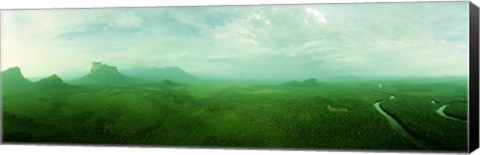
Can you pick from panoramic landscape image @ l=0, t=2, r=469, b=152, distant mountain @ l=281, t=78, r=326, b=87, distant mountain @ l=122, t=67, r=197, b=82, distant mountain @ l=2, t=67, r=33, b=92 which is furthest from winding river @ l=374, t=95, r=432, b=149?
distant mountain @ l=2, t=67, r=33, b=92

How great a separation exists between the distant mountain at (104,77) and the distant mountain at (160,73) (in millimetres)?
92

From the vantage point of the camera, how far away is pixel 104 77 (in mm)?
9875

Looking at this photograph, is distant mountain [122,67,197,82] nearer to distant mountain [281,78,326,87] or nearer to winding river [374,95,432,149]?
distant mountain [281,78,326,87]

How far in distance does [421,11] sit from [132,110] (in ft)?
12.8

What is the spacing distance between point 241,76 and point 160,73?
1.07 m

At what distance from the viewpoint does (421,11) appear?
9062mm

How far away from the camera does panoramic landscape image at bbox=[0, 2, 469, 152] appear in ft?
29.8

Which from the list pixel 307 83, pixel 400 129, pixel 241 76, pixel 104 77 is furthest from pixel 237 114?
pixel 400 129

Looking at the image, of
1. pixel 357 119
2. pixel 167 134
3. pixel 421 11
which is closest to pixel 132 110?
pixel 167 134

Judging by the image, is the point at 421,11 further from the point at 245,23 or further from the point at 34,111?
the point at 34,111

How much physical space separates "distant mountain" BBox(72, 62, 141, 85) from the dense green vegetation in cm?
8

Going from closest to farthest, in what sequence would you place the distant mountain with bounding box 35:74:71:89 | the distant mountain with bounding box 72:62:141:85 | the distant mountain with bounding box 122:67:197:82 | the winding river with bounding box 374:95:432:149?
the winding river with bounding box 374:95:432:149
the distant mountain with bounding box 122:67:197:82
the distant mountain with bounding box 72:62:141:85
the distant mountain with bounding box 35:74:71:89

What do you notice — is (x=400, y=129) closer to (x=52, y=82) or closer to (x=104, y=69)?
(x=104, y=69)

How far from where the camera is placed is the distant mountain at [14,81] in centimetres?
1014
